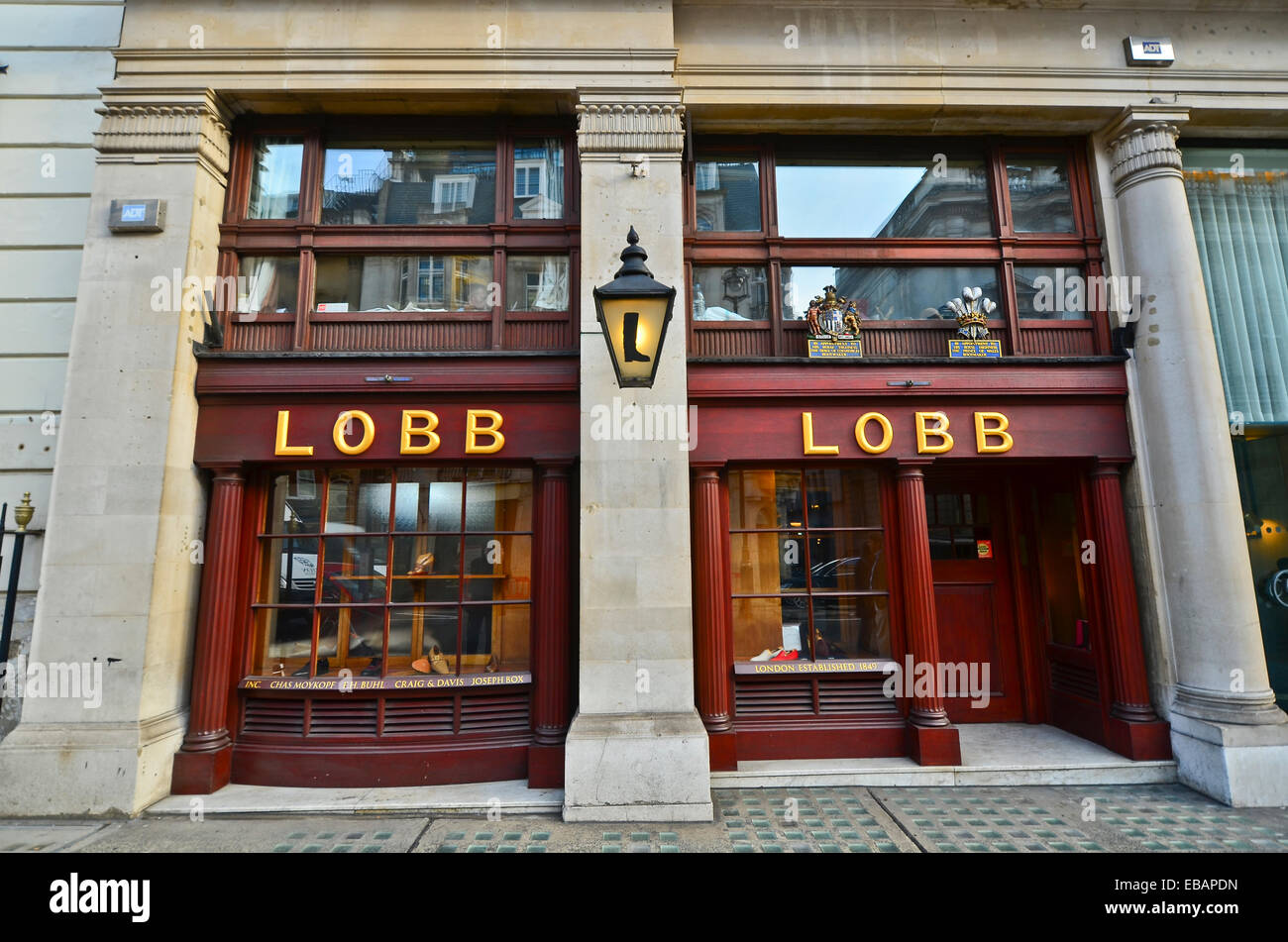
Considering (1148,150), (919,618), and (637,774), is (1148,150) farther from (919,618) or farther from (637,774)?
(637,774)

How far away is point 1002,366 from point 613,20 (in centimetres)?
582

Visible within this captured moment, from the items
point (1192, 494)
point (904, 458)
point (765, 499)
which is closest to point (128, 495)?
point (765, 499)

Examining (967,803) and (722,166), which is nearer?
(967,803)

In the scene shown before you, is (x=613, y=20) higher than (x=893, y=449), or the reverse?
(x=613, y=20)

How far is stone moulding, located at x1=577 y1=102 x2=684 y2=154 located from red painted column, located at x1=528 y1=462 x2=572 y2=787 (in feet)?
11.5

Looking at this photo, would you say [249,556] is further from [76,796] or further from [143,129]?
[143,129]

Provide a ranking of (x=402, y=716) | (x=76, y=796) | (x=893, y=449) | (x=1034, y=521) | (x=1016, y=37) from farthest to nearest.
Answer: (x=1034, y=521) → (x=1016, y=37) → (x=893, y=449) → (x=402, y=716) → (x=76, y=796)

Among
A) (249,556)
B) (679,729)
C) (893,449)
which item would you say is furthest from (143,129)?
(893,449)

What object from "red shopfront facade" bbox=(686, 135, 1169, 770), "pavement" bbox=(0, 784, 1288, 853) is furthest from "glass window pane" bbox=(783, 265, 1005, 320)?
"pavement" bbox=(0, 784, 1288, 853)

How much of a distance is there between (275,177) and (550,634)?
6237mm

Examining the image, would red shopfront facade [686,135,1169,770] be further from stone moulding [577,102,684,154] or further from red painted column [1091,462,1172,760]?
stone moulding [577,102,684,154]

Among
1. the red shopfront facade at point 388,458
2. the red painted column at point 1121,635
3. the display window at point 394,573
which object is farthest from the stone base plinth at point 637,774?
the red painted column at point 1121,635

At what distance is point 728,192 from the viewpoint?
23.6 feet

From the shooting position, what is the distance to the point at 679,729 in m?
5.49
